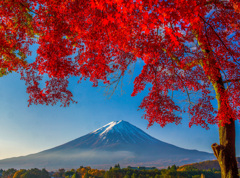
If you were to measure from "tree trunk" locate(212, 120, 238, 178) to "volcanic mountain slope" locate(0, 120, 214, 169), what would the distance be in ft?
388

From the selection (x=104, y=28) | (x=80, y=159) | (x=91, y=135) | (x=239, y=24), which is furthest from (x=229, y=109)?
(x=80, y=159)

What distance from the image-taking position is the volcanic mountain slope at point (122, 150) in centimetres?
12650

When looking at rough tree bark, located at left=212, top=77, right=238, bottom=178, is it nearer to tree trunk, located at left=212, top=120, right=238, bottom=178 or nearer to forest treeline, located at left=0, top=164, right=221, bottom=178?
tree trunk, located at left=212, top=120, right=238, bottom=178

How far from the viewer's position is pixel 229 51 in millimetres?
6406

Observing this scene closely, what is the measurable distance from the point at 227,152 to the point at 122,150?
546 feet

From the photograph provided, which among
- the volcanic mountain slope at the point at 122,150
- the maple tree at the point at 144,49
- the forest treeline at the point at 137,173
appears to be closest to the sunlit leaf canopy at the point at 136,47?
the maple tree at the point at 144,49

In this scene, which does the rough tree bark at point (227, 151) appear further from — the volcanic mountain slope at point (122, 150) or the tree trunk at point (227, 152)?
the volcanic mountain slope at point (122, 150)

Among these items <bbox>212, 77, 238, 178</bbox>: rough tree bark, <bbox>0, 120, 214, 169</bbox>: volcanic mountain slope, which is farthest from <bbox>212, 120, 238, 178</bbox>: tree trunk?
<bbox>0, 120, 214, 169</bbox>: volcanic mountain slope

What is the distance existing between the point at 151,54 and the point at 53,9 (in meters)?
3.68

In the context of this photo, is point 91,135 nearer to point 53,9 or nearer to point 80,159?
point 80,159

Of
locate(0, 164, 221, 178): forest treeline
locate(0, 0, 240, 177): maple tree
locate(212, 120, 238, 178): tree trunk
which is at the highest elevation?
locate(0, 0, 240, 177): maple tree

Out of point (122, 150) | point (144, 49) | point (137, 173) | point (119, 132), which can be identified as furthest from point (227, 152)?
point (122, 150)

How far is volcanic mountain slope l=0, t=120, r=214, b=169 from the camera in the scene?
126 meters

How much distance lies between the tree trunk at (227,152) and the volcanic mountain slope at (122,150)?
11834 centimetres
